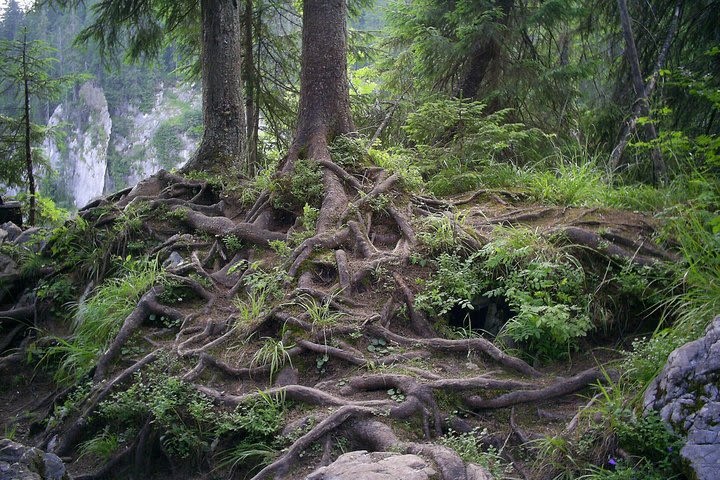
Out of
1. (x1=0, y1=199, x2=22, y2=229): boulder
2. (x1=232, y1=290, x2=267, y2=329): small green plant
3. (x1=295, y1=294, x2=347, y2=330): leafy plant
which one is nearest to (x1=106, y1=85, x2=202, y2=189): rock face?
(x1=0, y1=199, x2=22, y2=229): boulder

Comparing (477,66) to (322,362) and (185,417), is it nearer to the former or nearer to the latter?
(322,362)

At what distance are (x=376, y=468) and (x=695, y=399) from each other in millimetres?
2011

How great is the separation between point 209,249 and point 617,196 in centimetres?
506

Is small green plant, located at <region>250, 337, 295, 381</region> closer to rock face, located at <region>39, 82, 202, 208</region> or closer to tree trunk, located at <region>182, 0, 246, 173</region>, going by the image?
tree trunk, located at <region>182, 0, 246, 173</region>

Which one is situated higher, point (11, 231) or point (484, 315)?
point (11, 231)

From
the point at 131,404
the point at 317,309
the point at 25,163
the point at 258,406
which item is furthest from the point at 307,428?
the point at 25,163

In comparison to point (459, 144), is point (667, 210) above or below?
below

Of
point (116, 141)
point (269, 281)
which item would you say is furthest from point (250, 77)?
point (116, 141)

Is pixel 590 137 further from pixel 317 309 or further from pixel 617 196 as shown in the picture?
pixel 317 309

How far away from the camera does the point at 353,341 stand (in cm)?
562

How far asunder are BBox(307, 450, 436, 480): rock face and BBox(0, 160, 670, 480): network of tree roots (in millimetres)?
179

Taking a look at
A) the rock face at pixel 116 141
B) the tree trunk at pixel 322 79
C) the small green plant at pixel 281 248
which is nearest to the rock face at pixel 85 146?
the rock face at pixel 116 141

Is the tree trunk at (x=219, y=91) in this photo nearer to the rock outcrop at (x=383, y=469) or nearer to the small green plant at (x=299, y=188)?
the small green plant at (x=299, y=188)

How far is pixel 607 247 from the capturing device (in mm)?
6027
